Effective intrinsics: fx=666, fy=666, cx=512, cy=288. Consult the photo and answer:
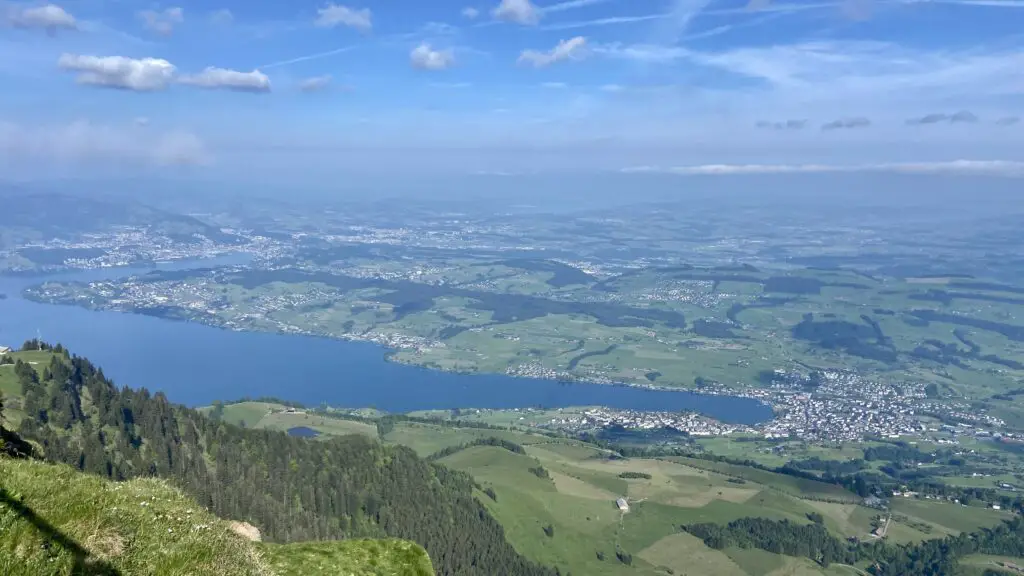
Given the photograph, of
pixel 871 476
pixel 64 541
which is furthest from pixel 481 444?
pixel 64 541

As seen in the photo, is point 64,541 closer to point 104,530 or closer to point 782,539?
point 104,530

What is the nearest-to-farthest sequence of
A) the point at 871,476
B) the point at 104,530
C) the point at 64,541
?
the point at 64,541 < the point at 104,530 < the point at 871,476

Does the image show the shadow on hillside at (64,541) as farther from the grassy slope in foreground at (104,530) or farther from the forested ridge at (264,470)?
the forested ridge at (264,470)

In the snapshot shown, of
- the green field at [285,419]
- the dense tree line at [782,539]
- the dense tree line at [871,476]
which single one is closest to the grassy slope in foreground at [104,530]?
the dense tree line at [782,539]

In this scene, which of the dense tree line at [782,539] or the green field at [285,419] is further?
the green field at [285,419]

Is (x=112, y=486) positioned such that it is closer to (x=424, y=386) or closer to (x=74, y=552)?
(x=74, y=552)

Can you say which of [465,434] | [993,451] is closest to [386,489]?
[465,434]

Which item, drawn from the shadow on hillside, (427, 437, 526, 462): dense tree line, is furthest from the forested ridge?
the shadow on hillside
